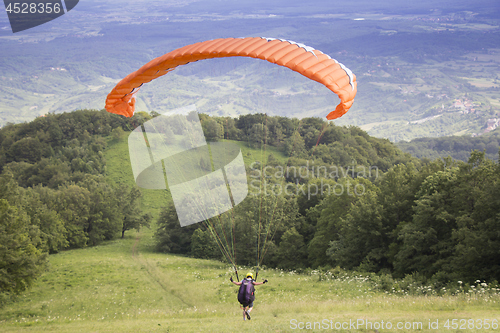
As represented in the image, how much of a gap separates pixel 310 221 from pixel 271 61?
25.1m

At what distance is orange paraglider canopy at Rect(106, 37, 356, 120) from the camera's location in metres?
11.5

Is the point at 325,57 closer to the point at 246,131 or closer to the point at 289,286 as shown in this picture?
the point at 289,286

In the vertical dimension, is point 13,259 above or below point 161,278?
above

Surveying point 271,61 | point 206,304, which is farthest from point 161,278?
point 271,61

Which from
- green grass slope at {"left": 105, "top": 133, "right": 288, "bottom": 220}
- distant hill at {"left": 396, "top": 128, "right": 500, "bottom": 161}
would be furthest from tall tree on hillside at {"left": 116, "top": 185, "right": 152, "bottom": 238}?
distant hill at {"left": 396, "top": 128, "right": 500, "bottom": 161}

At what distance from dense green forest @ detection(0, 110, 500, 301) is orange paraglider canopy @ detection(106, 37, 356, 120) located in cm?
207

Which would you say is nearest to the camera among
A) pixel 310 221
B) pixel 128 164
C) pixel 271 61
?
pixel 271 61

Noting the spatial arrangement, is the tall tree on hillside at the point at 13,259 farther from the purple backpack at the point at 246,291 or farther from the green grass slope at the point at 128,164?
the green grass slope at the point at 128,164

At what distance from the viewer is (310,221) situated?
34.8 meters

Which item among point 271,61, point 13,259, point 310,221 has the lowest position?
point 310,221

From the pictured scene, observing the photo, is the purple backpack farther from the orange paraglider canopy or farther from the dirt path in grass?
the dirt path in grass

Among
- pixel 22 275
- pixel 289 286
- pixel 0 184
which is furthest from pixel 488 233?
pixel 0 184

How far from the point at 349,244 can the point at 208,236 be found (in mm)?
14765

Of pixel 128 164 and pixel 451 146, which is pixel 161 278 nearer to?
pixel 128 164
